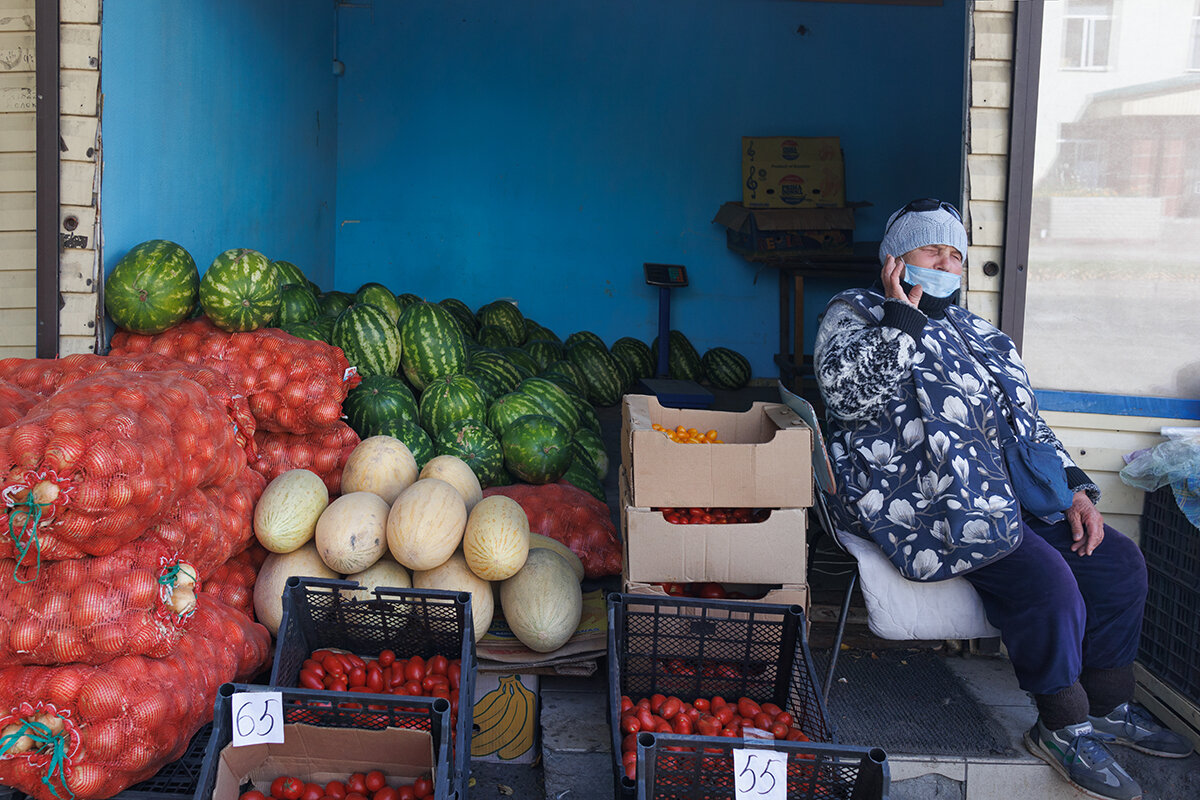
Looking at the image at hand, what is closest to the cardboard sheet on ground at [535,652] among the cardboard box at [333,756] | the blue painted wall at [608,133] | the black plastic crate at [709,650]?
the black plastic crate at [709,650]

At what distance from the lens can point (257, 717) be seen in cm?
185

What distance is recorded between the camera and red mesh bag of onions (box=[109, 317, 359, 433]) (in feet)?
9.70

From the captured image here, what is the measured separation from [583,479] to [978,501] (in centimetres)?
171

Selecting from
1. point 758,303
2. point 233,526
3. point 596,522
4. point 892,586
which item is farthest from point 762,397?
point 233,526

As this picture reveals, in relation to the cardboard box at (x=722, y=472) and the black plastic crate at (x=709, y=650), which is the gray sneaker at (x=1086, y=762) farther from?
the cardboard box at (x=722, y=472)

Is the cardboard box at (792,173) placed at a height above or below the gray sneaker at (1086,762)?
above

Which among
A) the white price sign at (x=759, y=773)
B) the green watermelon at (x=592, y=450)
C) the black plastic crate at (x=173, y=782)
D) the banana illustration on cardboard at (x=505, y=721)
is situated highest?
the green watermelon at (x=592, y=450)

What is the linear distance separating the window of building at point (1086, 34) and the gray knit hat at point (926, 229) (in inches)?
31.0

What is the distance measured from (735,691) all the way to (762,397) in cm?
440

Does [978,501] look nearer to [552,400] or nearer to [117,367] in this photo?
[552,400]

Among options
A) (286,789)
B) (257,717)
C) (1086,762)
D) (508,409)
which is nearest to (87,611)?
(257,717)

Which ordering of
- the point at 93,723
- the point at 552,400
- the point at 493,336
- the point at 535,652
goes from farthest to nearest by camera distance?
the point at 493,336 → the point at 552,400 → the point at 535,652 → the point at 93,723

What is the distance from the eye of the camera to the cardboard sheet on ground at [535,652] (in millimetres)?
2668

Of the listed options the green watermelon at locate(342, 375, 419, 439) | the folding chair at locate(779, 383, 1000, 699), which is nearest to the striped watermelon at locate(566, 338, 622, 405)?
the green watermelon at locate(342, 375, 419, 439)
